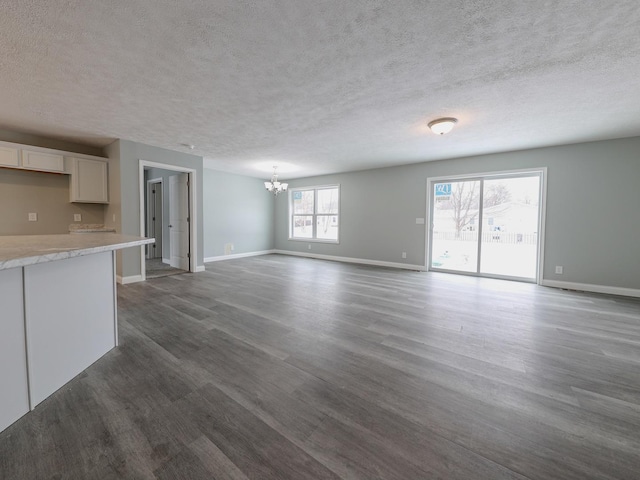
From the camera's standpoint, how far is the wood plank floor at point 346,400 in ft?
3.86

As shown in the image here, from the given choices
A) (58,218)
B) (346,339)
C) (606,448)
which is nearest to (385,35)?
(346,339)

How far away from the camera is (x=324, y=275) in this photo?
532 centimetres

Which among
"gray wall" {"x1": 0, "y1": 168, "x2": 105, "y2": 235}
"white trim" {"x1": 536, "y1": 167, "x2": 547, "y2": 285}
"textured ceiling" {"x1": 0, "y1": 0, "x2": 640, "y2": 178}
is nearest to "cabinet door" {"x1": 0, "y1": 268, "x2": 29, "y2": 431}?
"textured ceiling" {"x1": 0, "y1": 0, "x2": 640, "y2": 178}

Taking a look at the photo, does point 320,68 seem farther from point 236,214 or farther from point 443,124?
point 236,214

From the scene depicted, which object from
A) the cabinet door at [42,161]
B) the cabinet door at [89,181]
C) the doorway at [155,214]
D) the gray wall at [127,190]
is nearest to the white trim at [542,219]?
the gray wall at [127,190]

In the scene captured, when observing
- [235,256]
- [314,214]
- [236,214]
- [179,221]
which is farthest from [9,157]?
[314,214]

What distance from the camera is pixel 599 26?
1.77 m

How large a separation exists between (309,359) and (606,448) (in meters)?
1.71

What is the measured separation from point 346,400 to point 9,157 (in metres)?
5.52

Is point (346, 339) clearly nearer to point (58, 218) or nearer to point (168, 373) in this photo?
point (168, 373)

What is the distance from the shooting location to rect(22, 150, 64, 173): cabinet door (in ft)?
12.5

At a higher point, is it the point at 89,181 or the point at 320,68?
the point at 320,68

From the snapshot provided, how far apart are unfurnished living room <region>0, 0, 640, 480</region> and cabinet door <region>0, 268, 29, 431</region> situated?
0.04 ft

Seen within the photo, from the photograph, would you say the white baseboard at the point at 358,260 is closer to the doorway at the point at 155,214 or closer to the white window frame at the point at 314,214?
the white window frame at the point at 314,214
